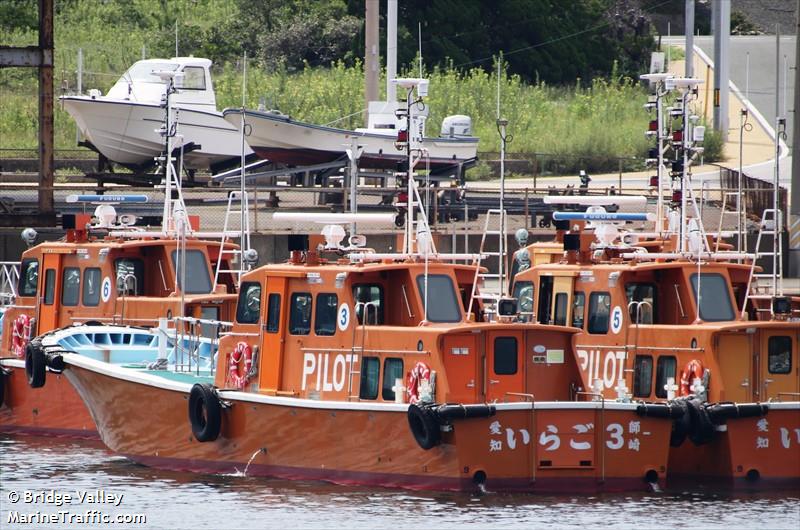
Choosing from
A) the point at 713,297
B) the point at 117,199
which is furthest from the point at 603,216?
the point at 117,199

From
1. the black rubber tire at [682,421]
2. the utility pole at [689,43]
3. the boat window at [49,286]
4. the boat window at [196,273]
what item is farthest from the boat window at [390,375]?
Result: the utility pole at [689,43]

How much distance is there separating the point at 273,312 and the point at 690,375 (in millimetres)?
4684

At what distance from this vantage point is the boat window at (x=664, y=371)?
2016 centimetres

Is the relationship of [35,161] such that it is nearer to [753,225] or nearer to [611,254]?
[753,225]

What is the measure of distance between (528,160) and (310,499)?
2959 cm

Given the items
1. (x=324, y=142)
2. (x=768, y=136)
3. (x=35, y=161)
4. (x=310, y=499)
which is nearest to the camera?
(x=310, y=499)

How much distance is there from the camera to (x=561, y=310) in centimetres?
2159

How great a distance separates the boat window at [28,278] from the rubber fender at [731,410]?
11.0m

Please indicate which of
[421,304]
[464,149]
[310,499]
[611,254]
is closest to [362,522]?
[310,499]

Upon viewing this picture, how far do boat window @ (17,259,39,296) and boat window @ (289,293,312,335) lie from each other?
281 inches

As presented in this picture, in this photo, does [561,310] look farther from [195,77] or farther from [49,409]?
[195,77]

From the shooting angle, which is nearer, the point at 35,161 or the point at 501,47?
the point at 35,161

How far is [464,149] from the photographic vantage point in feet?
133

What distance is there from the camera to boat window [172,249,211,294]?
25391 mm
